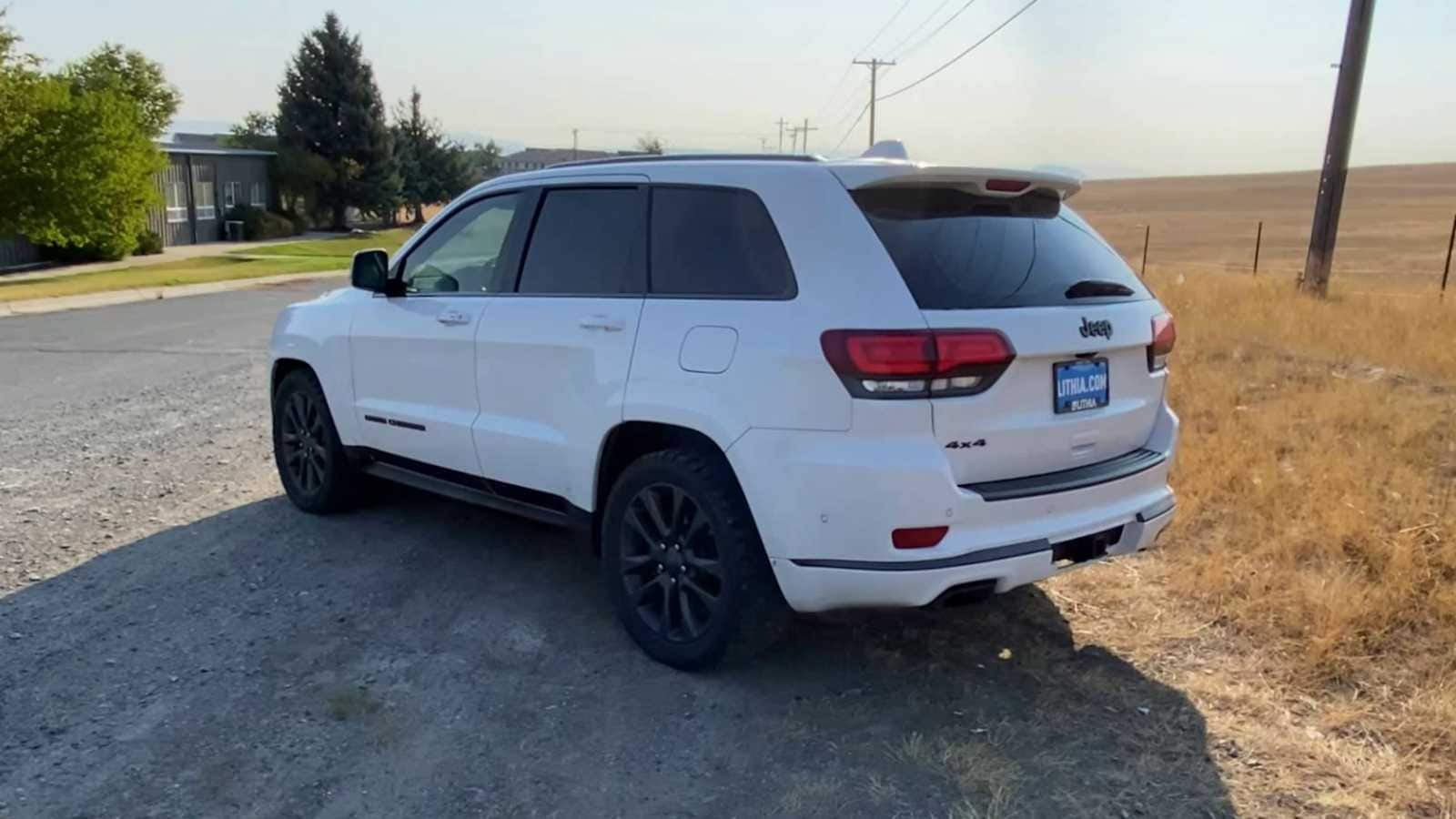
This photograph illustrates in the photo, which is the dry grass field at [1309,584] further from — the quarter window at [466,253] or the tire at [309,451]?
the tire at [309,451]

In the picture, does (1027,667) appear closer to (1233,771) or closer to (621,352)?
(1233,771)

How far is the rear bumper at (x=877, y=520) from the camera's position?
3.23m

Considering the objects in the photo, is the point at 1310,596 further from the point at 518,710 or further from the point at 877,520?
the point at 518,710

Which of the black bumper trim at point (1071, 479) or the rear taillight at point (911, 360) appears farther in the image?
the black bumper trim at point (1071, 479)

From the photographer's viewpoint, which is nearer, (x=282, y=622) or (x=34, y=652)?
(x=34, y=652)

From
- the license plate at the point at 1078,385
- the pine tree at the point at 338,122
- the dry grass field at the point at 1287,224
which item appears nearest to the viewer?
the license plate at the point at 1078,385

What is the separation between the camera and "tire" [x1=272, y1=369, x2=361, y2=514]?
5562mm

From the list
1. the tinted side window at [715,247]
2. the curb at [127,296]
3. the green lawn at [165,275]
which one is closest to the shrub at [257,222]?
the green lawn at [165,275]

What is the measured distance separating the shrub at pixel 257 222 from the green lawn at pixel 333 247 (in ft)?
8.88

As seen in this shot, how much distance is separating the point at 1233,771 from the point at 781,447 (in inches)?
67.8

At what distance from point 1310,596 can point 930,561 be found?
6.70 feet

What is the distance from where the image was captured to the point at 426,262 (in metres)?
5.11

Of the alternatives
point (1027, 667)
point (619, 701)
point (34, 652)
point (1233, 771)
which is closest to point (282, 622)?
point (34, 652)

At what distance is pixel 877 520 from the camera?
3.25 metres
